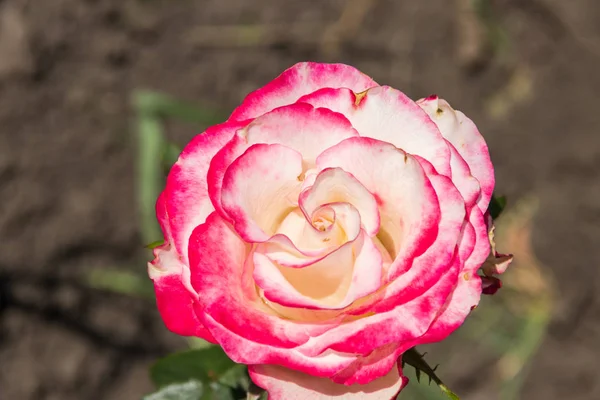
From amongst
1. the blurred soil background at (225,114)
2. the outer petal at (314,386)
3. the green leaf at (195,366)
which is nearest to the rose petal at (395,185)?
the outer petal at (314,386)

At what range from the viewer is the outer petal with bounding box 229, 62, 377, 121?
1.90ft

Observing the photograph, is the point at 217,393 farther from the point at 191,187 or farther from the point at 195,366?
the point at 191,187

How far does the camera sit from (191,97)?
171 centimetres

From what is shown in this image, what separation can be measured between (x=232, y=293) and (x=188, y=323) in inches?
2.3

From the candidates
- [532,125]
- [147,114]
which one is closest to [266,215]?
[147,114]

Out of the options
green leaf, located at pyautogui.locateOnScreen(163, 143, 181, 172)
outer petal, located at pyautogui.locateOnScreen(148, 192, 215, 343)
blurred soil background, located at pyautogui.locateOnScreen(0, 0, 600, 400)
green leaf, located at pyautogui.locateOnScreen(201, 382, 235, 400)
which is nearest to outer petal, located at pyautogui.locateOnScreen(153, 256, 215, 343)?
outer petal, located at pyautogui.locateOnScreen(148, 192, 215, 343)

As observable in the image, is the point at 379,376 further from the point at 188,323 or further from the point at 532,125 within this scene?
the point at 532,125

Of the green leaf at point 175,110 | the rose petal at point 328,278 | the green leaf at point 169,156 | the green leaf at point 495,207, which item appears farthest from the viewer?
the green leaf at point 175,110

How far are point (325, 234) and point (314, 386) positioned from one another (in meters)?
0.12

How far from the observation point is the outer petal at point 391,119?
0.54 metres

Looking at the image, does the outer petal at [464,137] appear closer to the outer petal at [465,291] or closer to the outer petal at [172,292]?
the outer petal at [465,291]

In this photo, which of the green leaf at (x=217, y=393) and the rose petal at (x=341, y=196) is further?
the green leaf at (x=217, y=393)

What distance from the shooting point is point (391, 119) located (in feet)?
1.82

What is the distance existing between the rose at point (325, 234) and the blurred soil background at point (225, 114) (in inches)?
41.4
